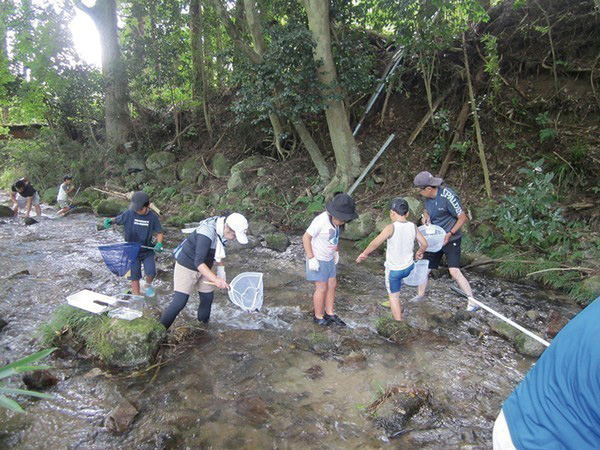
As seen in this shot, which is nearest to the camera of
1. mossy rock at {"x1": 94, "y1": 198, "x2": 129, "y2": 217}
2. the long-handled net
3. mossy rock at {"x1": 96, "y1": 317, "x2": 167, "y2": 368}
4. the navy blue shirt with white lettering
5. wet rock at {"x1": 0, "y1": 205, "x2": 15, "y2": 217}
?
mossy rock at {"x1": 96, "y1": 317, "x2": 167, "y2": 368}

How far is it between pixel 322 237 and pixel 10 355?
3849 millimetres

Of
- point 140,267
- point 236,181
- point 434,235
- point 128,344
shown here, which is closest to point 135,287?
point 140,267

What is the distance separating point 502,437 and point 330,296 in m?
3.64

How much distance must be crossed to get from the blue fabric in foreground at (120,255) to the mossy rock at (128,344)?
39.3 inches

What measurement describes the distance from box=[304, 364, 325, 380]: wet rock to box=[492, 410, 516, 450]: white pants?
261 cm

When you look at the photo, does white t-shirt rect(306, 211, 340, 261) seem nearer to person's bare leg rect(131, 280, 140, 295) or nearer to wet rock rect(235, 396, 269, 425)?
wet rock rect(235, 396, 269, 425)

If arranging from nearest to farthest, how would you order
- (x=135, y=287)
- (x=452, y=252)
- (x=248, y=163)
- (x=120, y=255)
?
(x=120, y=255) → (x=452, y=252) → (x=135, y=287) → (x=248, y=163)

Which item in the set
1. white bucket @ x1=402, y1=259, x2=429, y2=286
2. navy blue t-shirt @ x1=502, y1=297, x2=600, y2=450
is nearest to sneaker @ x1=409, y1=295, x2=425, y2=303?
white bucket @ x1=402, y1=259, x2=429, y2=286

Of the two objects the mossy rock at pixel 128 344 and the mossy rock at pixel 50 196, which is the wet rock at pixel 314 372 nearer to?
the mossy rock at pixel 128 344

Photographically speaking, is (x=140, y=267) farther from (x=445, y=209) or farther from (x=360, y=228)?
(x=360, y=228)

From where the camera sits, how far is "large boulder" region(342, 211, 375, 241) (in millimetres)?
9250

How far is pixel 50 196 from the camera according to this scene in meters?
15.7

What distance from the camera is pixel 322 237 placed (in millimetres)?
4711

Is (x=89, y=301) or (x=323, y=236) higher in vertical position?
(x=323, y=236)
